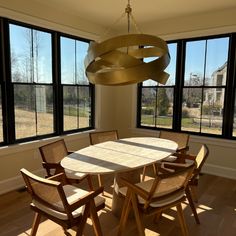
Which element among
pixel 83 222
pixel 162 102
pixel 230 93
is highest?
pixel 230 93

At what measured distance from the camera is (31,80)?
348 cm

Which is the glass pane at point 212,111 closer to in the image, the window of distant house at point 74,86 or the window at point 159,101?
the window at point 159,101

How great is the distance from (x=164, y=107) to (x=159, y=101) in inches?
6.2

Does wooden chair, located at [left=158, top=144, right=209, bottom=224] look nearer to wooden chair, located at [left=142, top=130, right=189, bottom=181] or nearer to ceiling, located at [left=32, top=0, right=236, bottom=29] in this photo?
wooden chair, located at [left=142, top=130, right=189, bottom=181]

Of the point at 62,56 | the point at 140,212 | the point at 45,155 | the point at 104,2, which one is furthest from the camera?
the point at 62,56

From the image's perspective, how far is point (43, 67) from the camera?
11.9 feet

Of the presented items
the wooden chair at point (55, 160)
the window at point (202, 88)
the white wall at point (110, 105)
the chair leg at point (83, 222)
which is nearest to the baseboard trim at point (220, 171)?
the white wall at point (110, 105)

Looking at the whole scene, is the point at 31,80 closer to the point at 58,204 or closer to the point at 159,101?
the point at 58,204

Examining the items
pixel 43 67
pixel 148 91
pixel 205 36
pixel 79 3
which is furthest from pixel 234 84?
pixel 43 67

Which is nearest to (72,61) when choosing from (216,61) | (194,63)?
(194,63)

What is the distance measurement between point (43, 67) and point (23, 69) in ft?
1.17

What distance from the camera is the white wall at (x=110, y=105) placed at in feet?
10.5

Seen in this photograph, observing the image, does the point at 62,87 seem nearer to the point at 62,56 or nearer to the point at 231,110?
the point at 62,56

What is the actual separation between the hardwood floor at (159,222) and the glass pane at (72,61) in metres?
2.02
